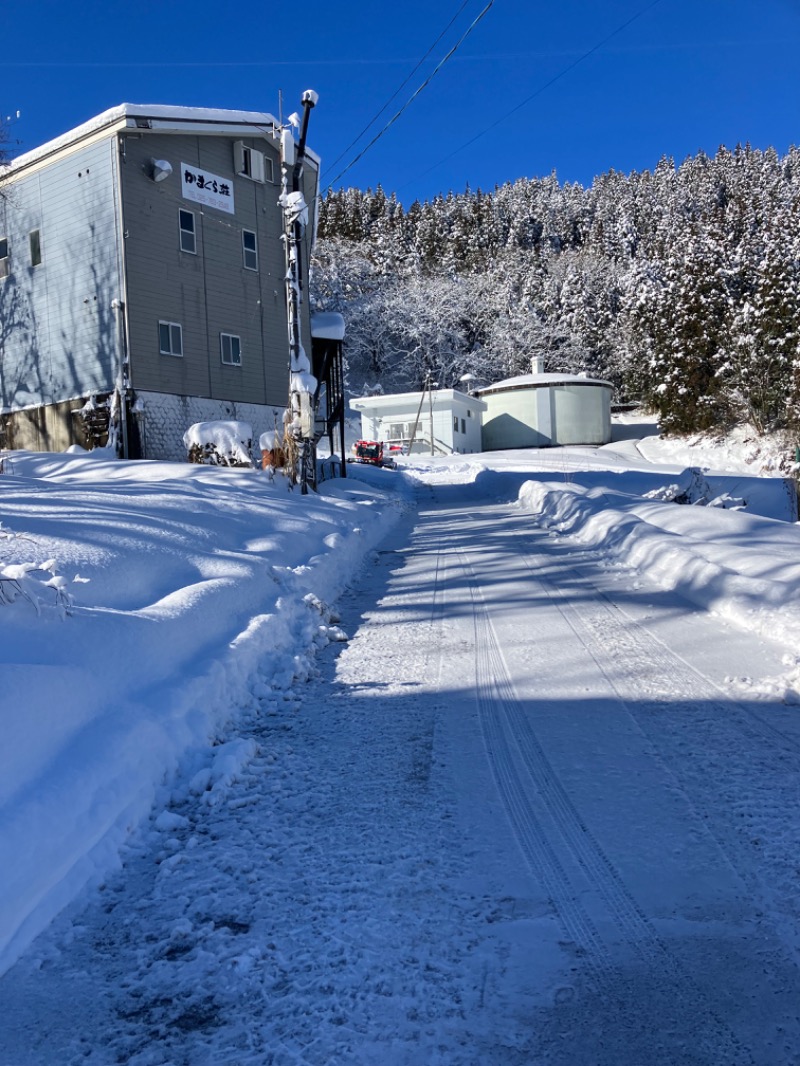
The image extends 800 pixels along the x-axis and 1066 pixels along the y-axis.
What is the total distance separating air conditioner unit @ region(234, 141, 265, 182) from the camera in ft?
76.2

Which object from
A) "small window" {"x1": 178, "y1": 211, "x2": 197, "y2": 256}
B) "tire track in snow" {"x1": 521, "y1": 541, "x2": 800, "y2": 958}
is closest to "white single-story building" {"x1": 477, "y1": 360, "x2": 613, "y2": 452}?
"small window" {"x1": 178, "y1": 211, "x2": 197, "y2": 256}

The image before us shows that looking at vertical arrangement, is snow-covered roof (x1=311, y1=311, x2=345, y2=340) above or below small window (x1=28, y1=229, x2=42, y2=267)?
below

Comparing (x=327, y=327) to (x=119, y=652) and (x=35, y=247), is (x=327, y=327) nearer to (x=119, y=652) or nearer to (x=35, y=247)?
(x=35, y=247)

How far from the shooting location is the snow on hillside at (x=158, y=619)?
3.20 metres

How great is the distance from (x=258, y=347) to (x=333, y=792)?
21.7 m

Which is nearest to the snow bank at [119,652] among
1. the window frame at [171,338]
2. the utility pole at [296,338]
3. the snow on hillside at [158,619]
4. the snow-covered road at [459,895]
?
the snow on hillside at [158,619]

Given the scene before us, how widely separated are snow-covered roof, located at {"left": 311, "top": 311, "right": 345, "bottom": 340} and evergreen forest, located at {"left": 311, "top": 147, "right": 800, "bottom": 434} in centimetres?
2417

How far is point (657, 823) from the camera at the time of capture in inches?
128

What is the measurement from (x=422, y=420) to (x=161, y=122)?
28.0 metres

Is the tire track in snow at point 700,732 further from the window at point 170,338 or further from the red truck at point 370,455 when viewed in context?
the red truck at point 370,455

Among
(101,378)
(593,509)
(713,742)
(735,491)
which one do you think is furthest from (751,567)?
(101,378)

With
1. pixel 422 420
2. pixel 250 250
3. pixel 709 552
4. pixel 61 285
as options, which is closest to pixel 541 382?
pixel 422 420

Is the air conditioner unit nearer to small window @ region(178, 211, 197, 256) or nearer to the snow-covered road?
small window @ region(178, 211, 197, 256)

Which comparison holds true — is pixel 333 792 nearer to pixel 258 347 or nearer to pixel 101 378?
pixel 101 378
